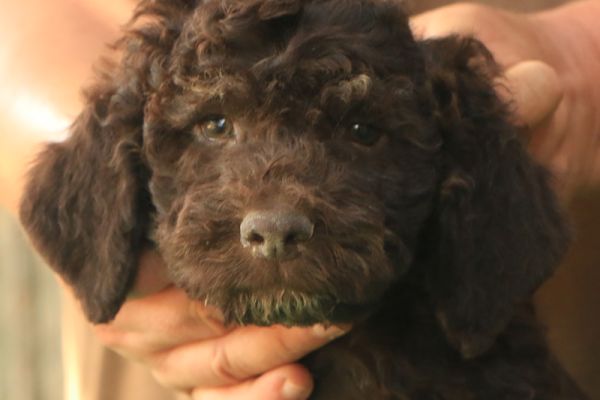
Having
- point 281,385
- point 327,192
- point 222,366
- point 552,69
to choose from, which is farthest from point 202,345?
point 552,69

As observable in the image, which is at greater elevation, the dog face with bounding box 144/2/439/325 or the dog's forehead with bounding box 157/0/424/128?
the dog's forehead with bounding box 157/0/424/128

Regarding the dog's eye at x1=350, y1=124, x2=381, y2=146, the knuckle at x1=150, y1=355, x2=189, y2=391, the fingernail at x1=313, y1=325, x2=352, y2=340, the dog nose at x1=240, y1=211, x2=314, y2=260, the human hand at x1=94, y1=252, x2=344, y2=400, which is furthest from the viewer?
the knuckle at x1=150, y1=355, x2=189, y2=391

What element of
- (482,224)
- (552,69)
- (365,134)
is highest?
(365,134)

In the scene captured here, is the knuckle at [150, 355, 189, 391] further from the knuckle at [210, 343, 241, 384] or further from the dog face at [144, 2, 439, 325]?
the dog face at [144, 2, 439, 325]

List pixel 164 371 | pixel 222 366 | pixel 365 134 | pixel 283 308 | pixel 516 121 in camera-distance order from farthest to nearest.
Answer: pixel 164 371, pixel 222 366, pixel 516 121, pixel 365 134, pixel 283 308

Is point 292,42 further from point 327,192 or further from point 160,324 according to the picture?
point 160,324

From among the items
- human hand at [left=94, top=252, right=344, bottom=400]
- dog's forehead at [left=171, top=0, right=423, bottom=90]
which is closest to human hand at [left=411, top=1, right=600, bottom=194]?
dog's forehead at [left=171, top=0, right=423, bottom=90]
